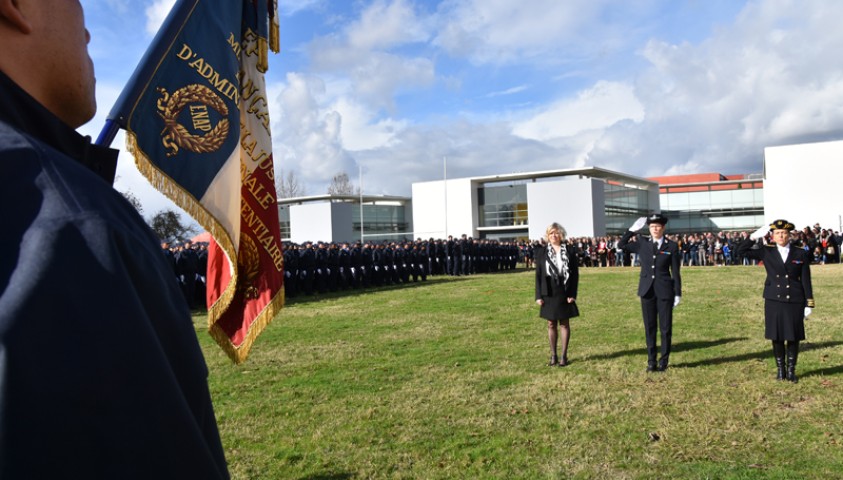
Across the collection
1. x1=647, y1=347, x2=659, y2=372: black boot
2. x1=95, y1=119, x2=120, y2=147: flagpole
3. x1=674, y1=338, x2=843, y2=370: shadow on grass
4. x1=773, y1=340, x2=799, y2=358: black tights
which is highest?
x1=95, y1=119, x2=120, y2=147: flagpole

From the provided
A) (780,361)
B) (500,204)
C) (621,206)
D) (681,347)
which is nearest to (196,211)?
(780,361)

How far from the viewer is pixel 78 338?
77 cm

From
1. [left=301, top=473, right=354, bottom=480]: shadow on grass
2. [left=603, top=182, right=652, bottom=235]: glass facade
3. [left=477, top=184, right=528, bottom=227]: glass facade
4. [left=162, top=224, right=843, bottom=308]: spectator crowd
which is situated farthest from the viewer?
[left=477, top=184, right=528, bottom=227]: glass facade

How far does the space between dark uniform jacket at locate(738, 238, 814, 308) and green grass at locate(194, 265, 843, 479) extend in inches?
A: 38.6

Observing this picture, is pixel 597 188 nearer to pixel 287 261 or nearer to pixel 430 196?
pixel 430 196

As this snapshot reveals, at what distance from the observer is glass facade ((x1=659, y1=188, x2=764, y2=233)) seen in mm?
54719

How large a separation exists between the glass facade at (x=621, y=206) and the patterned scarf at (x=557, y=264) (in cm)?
4329

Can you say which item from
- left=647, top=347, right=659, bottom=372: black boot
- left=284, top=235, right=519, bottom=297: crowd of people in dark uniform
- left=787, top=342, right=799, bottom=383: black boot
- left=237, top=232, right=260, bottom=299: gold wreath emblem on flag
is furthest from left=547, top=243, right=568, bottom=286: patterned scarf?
left=284, top=235, right=519, bottom=297: crowd of people in dark uniform

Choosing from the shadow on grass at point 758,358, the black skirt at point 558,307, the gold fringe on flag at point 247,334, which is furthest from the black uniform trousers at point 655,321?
the gold fringe on flag at point 247,334

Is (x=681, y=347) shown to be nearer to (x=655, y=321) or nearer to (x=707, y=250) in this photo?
(x=655, y=321)

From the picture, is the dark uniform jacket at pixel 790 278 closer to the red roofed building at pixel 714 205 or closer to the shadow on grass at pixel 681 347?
the shadow on grass at pixel 681 347

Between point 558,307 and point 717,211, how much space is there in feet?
180

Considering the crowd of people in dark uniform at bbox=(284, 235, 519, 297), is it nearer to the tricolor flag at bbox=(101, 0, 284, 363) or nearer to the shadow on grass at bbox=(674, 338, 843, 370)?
the shadow on grass at bbox=(674, 338, 843, 370)

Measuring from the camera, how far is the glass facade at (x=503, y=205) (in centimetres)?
5350
